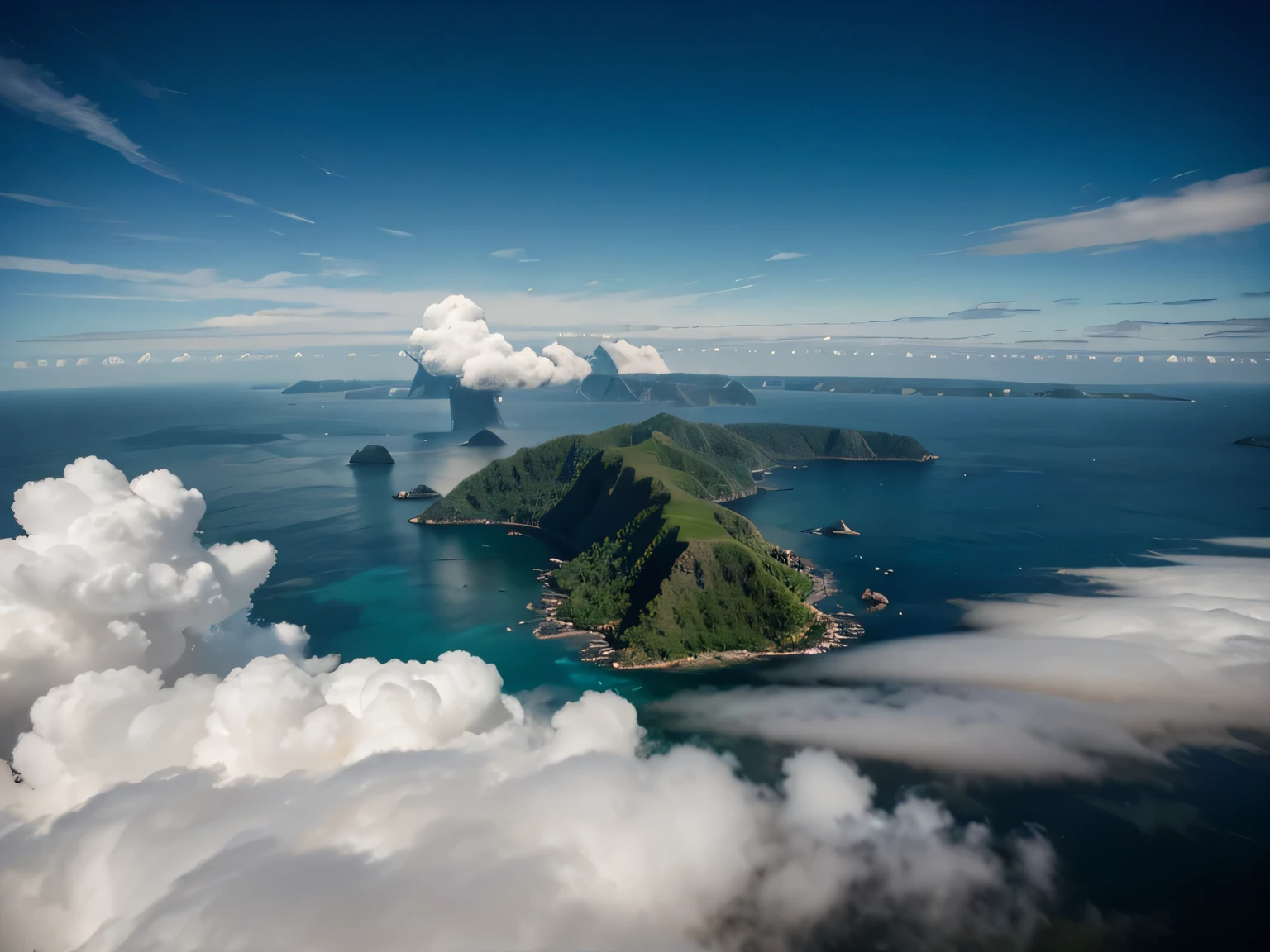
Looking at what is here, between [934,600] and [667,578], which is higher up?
[667,578]

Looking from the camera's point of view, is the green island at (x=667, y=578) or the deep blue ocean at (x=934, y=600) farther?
the green island at (x=667, y=578)

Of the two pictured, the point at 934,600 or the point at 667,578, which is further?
the point at 934,600

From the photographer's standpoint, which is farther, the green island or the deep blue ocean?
the green island

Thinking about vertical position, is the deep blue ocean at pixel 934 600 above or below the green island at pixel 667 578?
below

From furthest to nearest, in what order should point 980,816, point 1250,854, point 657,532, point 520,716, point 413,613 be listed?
point 657,532 → point 413,613 → point 520,716 → point 980,816 → point 1250,854

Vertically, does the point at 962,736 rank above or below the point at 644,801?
below

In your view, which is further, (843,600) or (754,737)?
(843,600)

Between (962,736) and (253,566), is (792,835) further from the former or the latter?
(253,566)

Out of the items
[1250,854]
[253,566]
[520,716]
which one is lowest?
[1250,854]

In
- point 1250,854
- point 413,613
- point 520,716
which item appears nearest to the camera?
point 1250,854

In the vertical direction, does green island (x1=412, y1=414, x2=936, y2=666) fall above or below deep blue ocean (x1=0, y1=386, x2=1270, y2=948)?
above

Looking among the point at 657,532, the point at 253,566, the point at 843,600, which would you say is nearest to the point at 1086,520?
the point at 843,600
